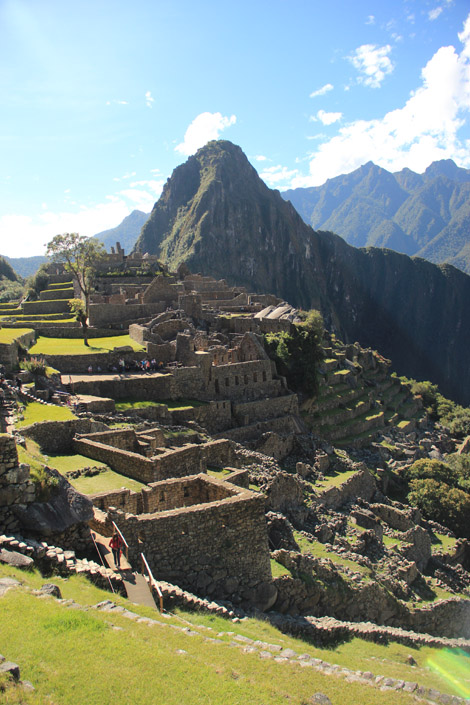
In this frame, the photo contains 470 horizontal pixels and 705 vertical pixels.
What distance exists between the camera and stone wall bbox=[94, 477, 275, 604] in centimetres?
1002

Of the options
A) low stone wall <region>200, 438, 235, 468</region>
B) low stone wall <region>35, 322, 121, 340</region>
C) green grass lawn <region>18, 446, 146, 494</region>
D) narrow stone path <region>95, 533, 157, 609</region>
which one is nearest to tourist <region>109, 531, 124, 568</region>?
narrow stone path <region>95, 533, 157, 609</region>

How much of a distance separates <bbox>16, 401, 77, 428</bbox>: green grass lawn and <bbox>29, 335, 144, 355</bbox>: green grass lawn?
1089cm

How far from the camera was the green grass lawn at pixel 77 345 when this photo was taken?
29.0 meters

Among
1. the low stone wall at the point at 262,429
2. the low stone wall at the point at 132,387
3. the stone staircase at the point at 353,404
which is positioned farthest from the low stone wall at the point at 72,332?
the stone staircase at the point at 353,404

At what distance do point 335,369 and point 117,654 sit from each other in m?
45.2

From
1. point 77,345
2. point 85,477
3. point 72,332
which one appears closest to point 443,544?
point 85,477

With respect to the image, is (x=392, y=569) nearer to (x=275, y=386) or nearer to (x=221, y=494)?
(x=221, y=494)

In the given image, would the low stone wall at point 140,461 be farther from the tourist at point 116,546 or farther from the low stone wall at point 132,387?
the low stone wall at point 132,387

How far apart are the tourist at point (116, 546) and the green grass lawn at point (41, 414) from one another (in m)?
6.26

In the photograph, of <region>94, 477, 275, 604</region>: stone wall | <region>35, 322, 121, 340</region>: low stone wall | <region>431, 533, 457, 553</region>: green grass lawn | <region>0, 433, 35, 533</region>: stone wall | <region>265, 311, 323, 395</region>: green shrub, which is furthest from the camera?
<region>35, 322, 121, 340</region>: low stone wall

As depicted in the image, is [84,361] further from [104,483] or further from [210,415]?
[104,483]

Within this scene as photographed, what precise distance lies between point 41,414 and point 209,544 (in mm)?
7917

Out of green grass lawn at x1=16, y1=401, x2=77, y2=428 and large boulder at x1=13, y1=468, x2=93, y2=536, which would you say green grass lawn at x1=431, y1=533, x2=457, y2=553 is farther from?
large boulder at x1=13, y1=468, x2=93, y2=536

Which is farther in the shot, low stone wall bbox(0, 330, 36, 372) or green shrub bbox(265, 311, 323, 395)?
green shrub bbox(265, 311, 323, 395)
